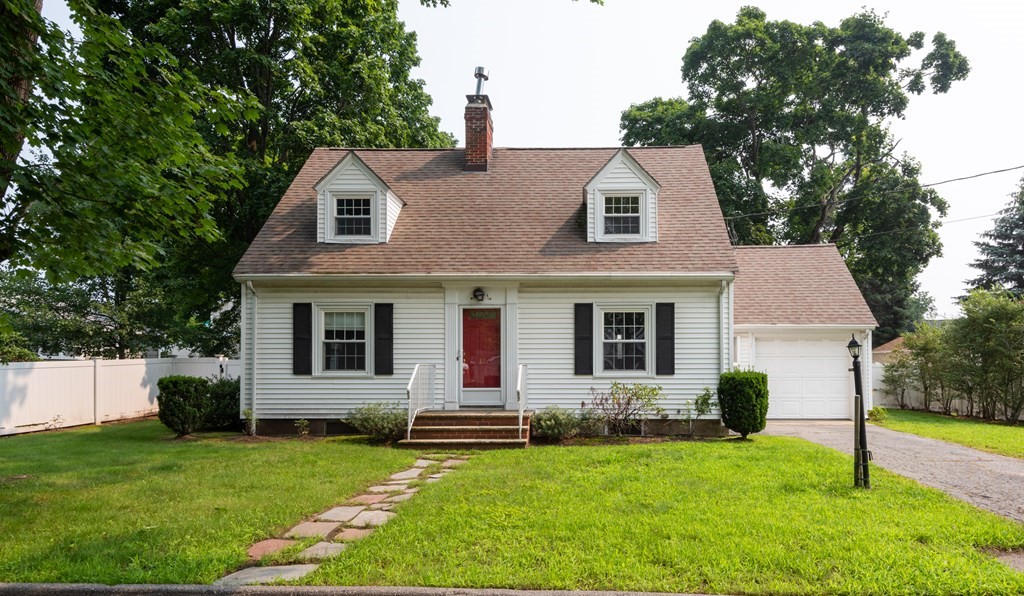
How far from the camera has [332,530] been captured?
5.99 metres

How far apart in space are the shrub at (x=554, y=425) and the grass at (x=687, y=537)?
3.66 m

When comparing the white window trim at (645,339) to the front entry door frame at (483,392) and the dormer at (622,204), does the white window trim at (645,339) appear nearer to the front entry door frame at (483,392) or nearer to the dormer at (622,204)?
the dormer at (622,204)

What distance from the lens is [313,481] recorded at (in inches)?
320

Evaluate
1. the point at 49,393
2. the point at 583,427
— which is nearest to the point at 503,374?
the point at 583,427

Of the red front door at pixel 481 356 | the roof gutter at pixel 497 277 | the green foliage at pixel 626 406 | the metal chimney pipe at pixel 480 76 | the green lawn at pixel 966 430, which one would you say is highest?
the metal chimney pipe at pixel 480 76

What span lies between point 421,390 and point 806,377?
9.78m

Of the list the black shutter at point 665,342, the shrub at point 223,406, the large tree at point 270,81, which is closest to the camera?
the black shutter at point 665,342

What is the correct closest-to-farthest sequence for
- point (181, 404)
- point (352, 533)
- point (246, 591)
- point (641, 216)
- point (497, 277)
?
point (246, 591)
point (352, 533)
point (181, 404)
point (497, 277)
point (641, 216)

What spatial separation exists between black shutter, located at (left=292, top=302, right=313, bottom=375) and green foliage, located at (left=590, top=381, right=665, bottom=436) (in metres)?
5.92

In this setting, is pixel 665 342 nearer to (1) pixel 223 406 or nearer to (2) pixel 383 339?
(2) pixel 383 339

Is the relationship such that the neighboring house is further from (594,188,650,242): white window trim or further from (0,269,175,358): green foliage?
(0,269,175,358): green foliage

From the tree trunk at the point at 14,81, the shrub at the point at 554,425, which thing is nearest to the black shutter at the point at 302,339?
the shrub at the point at 554,425

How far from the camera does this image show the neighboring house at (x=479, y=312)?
1323cm

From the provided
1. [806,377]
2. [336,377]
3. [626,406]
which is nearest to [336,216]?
[336,377]
